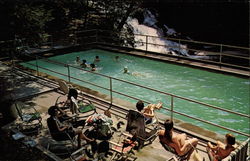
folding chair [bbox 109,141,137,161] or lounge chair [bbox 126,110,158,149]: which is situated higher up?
lounge chair [bbox 126,110,158,149]

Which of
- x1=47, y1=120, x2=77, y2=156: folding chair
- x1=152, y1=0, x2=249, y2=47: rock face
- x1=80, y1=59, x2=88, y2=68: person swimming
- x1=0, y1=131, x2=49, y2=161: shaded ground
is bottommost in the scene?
x1=0, y1=131, x2=49, y2=161: shaded ground

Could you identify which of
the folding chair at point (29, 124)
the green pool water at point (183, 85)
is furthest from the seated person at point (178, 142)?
the green pool water at point (183, 85)

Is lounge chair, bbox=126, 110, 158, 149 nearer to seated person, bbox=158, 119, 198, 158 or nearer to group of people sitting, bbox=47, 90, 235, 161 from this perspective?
group of people sitting, bbox=47, 90, 235, 161

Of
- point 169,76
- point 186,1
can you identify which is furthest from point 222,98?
point 186,1

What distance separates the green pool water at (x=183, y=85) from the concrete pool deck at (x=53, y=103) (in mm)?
2098

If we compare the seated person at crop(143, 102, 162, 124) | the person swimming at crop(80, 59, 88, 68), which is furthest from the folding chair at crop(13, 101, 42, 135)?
the person swimming at crop(80, 59, 88, 68)

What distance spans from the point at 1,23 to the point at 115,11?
1275 centimetres

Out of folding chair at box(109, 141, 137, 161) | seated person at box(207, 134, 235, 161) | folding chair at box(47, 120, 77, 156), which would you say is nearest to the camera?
seated person at box(207, 134, 235, 161)

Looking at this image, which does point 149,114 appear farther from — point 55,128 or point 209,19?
point 209,19

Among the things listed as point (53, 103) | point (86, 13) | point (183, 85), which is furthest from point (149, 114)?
point (86, 13)

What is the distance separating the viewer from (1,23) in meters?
12.8

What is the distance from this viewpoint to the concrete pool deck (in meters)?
7.29

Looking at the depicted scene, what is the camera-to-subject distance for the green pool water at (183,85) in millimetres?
11219

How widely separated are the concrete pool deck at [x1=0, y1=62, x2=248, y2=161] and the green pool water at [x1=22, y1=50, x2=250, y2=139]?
2098mm
